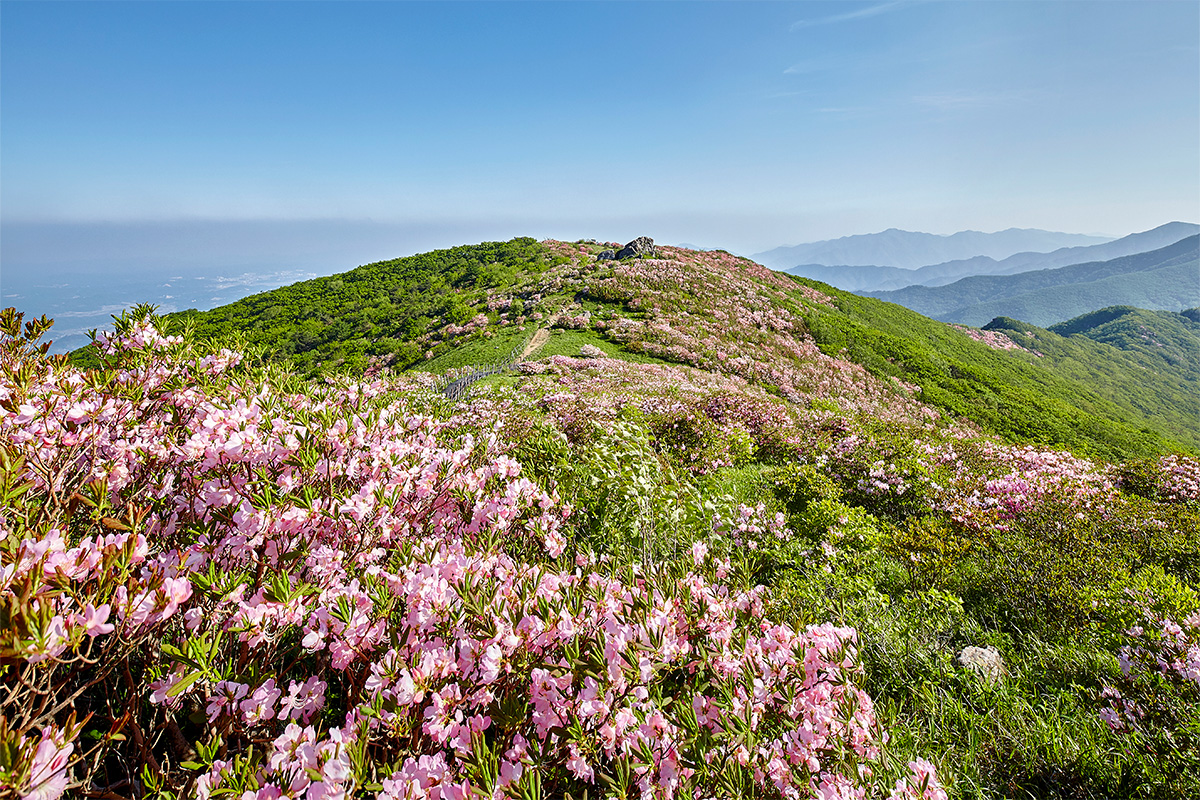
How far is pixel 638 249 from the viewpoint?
40281mm

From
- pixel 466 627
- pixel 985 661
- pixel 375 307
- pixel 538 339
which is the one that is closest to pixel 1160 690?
pixel 985 661

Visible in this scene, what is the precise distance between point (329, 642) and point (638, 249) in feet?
134

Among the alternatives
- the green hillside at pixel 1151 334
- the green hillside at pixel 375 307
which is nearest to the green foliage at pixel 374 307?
the green hillside at pixel 375 307

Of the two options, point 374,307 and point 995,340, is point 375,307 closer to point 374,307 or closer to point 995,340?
point 374,307

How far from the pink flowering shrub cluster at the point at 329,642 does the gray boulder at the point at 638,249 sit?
39.0 metres

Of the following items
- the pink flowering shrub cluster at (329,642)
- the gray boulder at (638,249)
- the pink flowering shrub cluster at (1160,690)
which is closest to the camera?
the pink flowering shrub cluster at (329,642)

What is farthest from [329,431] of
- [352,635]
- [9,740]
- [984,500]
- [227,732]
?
[984,500]

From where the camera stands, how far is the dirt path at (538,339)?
72.5 feet

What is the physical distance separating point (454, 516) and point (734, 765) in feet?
7.53

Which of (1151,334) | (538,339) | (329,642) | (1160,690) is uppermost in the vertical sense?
(329,642)

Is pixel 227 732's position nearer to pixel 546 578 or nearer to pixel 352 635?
pixel 352 635

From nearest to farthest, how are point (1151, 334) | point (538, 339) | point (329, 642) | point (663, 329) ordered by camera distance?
point (329, 642) < point (538, 339) < point (663, 329) < point (1151, 334)

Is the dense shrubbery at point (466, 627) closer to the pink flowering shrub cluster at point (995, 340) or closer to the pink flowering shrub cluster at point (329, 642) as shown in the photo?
the pink flowering shrub cluster at point (329, 642)

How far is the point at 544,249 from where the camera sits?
47281mm
